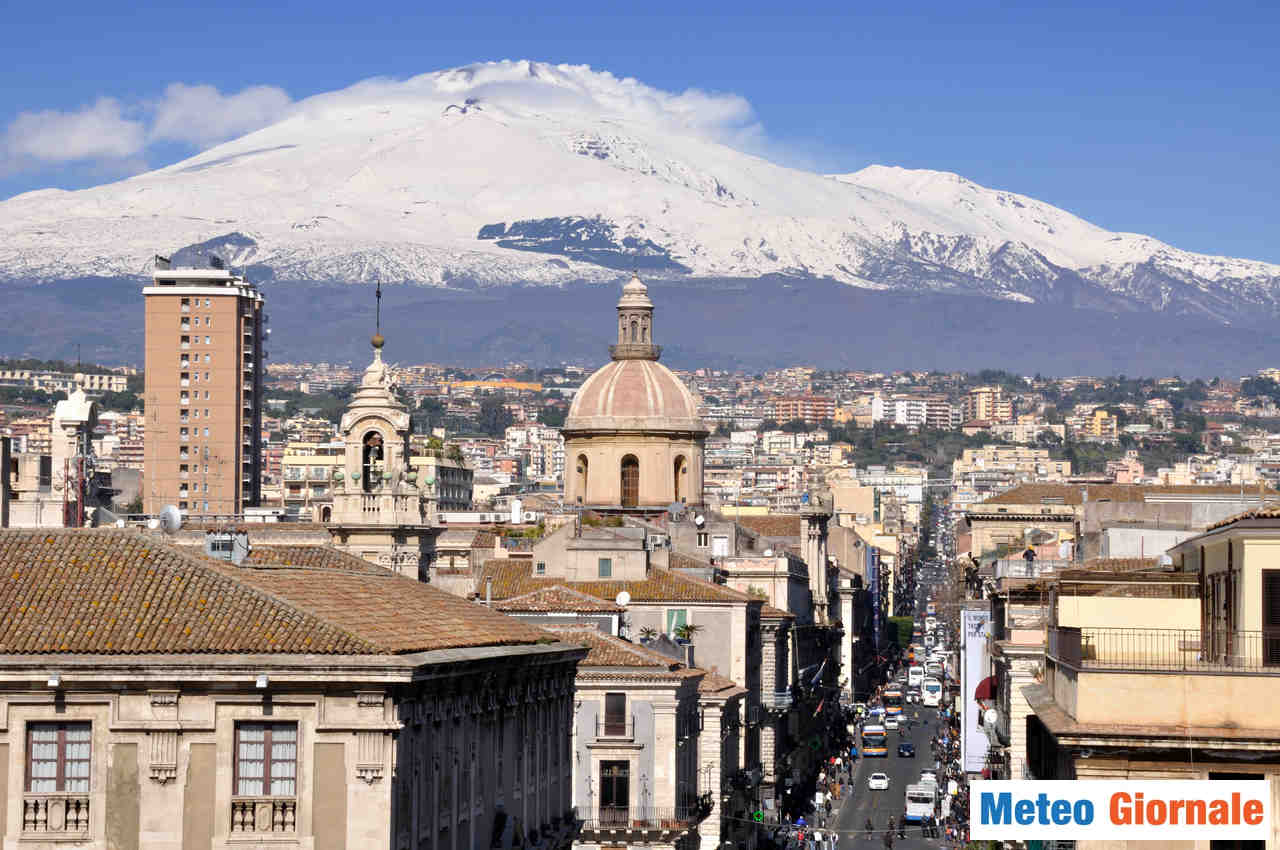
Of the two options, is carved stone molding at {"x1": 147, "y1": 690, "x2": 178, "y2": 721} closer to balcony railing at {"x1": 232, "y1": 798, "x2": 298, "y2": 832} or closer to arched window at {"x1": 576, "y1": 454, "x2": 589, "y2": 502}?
balcony railing at {"x1": 232, "y1": 798, "x2": 298, "y2": 832}

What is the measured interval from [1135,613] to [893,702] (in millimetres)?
136027

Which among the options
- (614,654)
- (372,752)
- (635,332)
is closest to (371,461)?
(614,654)

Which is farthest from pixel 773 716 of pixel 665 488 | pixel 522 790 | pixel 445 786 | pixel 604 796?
pixel 445 786

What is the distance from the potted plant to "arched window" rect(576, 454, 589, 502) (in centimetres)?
4358

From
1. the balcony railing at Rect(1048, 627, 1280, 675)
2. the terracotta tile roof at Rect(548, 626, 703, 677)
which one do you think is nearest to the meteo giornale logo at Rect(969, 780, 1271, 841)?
the balcony railing at Rect(1048, 627, 1280, 675)

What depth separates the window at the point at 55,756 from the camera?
3859 cm

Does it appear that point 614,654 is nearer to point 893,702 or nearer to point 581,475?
point 581,475

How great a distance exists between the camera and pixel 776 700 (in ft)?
370

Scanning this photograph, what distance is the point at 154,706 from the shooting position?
38.1 meters

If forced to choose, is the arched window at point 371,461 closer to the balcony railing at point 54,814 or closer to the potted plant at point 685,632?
the potted plant at point 685,632

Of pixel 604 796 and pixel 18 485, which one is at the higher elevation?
pixel 18 485

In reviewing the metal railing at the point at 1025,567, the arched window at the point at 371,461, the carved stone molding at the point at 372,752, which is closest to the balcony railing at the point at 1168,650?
the carved stone molding at the point at 372,752

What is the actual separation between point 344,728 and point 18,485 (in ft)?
183

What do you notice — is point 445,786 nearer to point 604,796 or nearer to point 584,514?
point 604,796
